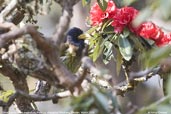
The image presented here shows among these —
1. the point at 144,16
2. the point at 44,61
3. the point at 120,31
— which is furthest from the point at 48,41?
the point at 120,31

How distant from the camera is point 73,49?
3.12ft

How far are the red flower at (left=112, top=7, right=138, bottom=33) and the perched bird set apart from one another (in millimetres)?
177

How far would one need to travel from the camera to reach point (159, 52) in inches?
24.3

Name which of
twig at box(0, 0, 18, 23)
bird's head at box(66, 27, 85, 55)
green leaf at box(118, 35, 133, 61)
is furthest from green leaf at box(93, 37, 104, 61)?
twig at box(0, 0, 18, 23)

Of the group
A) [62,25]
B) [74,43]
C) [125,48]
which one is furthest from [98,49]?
[62,25]

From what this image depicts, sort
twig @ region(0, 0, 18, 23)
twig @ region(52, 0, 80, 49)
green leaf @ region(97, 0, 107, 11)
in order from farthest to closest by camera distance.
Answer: green leaf @ region(97, 0, 107, 11) < twig @ region(0, 0, 18, 23) < twig @ region(52, 0, 80, 49)

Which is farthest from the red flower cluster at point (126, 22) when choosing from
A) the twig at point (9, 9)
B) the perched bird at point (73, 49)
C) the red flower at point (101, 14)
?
the twig at point (9, 9)

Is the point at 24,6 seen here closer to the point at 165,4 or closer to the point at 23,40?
the point at 23,40

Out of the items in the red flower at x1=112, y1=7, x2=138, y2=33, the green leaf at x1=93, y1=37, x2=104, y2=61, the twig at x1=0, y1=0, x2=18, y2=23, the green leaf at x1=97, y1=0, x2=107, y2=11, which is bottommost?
the green leaf at x1=93, y1=37, x2=104, y2=61

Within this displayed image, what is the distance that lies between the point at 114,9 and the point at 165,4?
2.29ft

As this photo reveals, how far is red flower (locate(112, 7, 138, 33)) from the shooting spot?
1262 millimetres

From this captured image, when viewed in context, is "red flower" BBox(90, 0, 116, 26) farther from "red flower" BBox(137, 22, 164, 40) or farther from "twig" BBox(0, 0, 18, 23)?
"twig" BBox(0, 0, 18, 23)

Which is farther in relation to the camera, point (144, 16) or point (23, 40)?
point (23, 40)

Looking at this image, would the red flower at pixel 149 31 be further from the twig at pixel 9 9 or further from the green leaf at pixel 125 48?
the twig at pixel 9 9
